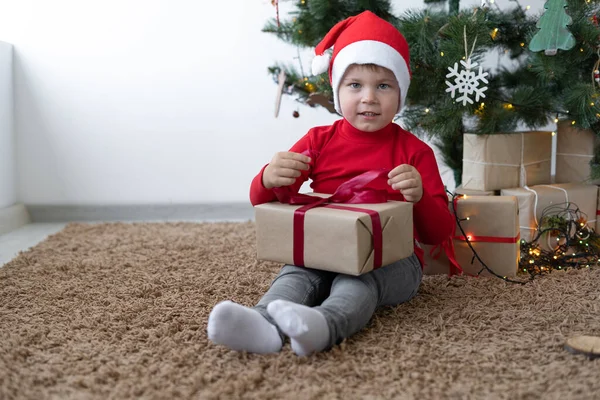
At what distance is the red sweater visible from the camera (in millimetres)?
1223

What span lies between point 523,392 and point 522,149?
0.94 metres

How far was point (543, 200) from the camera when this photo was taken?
1.58m

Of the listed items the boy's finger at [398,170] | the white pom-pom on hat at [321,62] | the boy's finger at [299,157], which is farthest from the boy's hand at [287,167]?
the white pom-pom on hat at [321,62]

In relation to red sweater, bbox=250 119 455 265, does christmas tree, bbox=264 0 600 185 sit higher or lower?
higher

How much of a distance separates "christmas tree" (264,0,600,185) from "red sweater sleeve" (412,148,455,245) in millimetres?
327

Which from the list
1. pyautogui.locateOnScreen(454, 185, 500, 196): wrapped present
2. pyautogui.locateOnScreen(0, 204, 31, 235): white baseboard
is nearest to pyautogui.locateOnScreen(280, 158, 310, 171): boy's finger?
pyautogui.locateOnScreen(454, 185, 500, 196): wrapped present

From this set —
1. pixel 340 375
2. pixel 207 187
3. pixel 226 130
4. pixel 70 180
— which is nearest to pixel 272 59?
pixel 226 130

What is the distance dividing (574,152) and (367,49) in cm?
82

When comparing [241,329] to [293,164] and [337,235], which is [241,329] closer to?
[337,235]

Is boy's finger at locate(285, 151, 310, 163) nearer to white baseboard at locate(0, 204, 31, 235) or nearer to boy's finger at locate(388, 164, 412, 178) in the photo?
boy's finger at locate(388, 164, 412, 178)

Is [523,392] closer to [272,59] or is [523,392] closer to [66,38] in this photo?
[272,59]

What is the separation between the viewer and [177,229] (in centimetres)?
211

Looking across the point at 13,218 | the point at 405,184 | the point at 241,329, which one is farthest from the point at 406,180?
the point at 13,218

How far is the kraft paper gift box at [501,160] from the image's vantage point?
1.62m
